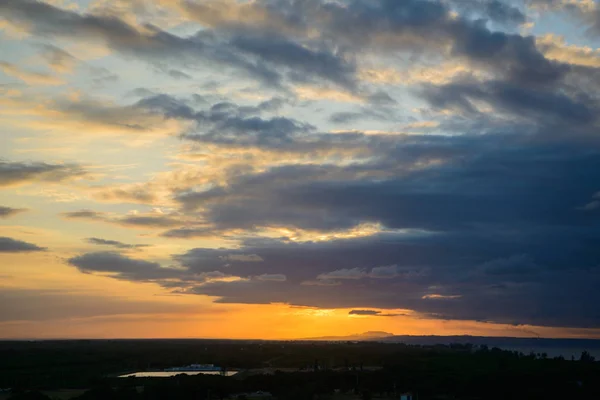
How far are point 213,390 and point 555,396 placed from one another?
128 ft

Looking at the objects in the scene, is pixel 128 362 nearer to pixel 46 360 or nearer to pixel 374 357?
pixel 46 360

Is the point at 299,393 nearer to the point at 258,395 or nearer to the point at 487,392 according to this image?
the point at 258,395

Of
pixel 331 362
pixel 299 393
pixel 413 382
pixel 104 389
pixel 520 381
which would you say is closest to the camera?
pixel 104 389

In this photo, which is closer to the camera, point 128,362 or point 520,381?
point 520,381

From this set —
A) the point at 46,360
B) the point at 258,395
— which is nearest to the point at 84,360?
the point at 46,360

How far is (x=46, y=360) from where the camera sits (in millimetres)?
161625

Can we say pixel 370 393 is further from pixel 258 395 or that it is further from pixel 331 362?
pixel 331 362

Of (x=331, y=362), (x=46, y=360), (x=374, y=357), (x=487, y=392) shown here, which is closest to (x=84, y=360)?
(x=46, y=360)

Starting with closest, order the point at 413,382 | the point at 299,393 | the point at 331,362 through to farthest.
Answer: the point at 299,393 → the point at 413,382 → the point at 331,362

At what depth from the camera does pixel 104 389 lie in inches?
2852

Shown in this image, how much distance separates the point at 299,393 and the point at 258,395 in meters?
9.35

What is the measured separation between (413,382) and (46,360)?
103218mm

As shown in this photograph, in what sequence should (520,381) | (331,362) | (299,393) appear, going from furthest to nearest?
(331,362) → (520,381) → (299,393)

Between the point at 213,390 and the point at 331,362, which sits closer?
the point at 213,390
